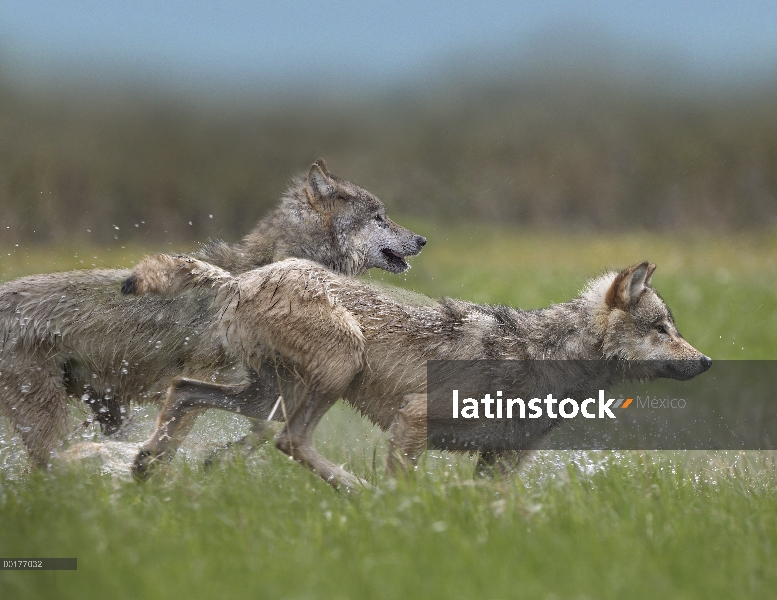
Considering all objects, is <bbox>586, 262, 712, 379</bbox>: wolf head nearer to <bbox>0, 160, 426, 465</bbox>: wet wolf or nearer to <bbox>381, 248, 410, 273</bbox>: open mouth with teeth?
<bbox>381, 248, 410, 273</bbox>: open mouth with teeth

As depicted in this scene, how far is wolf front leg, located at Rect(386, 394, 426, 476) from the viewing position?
5.59 metres

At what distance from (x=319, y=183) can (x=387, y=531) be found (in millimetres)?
3986

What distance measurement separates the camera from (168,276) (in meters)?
5.60

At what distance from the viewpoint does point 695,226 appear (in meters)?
21.0

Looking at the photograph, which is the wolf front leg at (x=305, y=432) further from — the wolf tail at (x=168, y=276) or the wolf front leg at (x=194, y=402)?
the wolf tail at (x=168, y=276)

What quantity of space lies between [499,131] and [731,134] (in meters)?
6.57

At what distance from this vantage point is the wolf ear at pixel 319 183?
747cm

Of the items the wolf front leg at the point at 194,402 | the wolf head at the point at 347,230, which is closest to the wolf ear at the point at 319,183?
the wolf head at the point at 347,230

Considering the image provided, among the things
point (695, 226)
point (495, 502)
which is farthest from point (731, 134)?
point (495, 502)

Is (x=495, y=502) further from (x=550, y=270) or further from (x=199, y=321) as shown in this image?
(x=550, y=270)

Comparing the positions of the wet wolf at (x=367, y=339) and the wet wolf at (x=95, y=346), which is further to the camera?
the wet wolf at (x=95, y=346)

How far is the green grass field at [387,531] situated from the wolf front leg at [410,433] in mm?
190

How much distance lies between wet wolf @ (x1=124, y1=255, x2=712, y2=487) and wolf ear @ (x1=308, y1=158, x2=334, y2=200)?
164cm

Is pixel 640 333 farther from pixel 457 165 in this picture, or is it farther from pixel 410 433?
pixel 457 165
